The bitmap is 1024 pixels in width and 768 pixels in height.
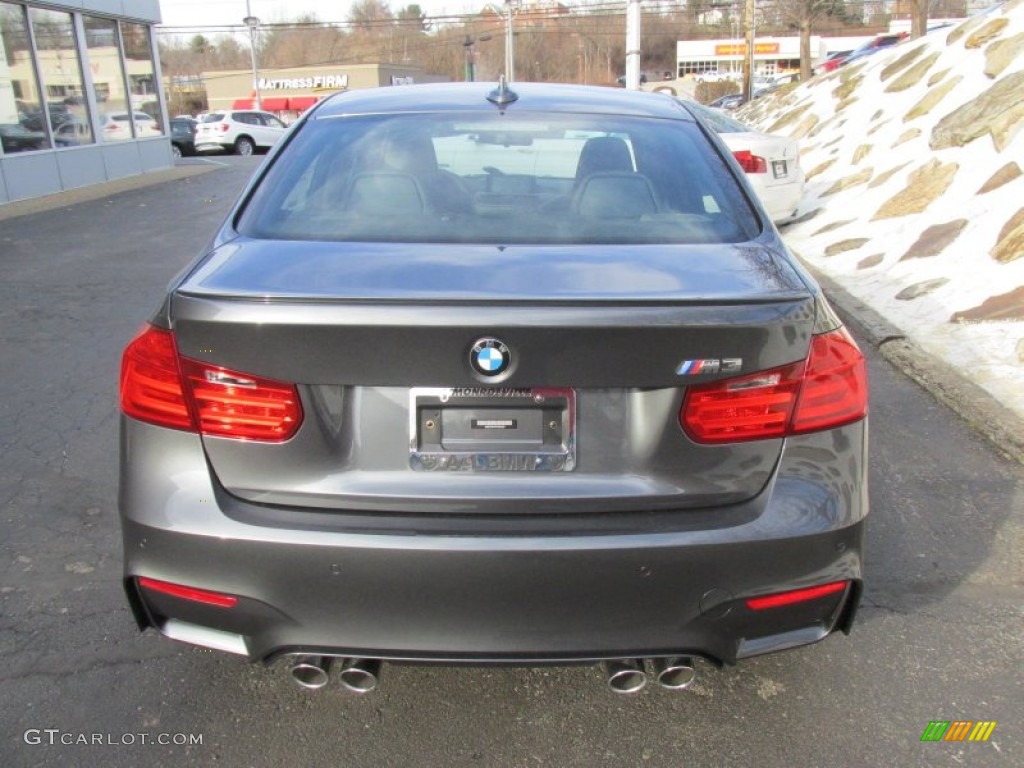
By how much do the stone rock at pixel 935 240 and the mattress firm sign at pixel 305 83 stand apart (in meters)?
63.4

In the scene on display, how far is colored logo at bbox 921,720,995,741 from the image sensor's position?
237 centimetres

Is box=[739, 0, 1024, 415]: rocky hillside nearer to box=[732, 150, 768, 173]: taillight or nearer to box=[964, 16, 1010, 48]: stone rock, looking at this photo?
box=[964, 16, 1010, 48]: stone rock

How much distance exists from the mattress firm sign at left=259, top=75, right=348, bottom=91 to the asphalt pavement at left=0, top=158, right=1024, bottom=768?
67.1m

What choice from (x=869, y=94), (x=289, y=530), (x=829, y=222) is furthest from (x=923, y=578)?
(x=869, y=94)

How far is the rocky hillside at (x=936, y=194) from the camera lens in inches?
230

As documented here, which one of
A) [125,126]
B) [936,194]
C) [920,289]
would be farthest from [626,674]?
[125,126]

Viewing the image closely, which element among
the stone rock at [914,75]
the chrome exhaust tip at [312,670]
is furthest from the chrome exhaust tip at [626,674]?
the stone rock at [914,75]

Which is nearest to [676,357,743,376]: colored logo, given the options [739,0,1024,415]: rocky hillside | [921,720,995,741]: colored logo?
[921,720,995,741]: colored logo

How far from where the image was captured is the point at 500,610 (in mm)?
1980

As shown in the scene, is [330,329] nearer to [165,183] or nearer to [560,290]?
[560,290]

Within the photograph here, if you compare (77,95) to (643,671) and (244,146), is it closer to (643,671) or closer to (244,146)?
(244,146)

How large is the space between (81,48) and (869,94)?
1419cm

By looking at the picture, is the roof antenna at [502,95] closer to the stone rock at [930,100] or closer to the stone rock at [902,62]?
the stone rock at [930,100]

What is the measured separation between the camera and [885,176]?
32.7ft
